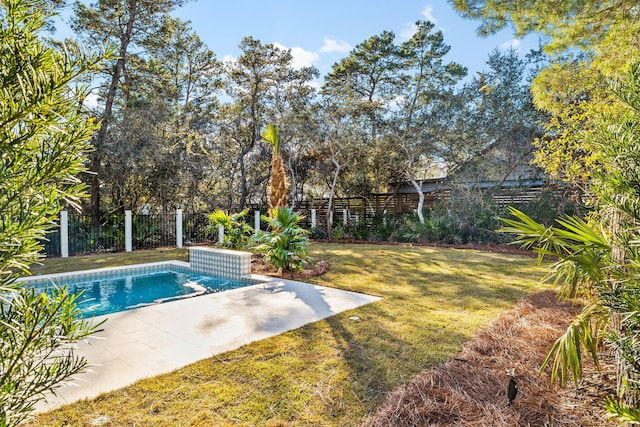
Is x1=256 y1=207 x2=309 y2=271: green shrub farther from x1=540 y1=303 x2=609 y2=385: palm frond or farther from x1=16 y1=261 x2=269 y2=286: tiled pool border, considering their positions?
x1=540 y1=303 x2=609 y2=385: palm frond

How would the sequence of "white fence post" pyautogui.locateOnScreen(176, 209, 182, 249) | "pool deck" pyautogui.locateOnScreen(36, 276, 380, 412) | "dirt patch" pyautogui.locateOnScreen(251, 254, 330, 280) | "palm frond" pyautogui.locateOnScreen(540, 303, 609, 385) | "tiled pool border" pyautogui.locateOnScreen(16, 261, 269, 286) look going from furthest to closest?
"white fence post" pyautogui.locateOnScreen(176, 209, 182, 249) → "dirt patch" pyautogui.locateOnScreen(251, 254, 330, 280) → "tiled pool border" pyautogui.locateOnScreen(16, 261, 269, 286) → "pool deck" pyautogui.locateOnScreen(36, 276, 380, 412) → "palm frond" pyautogui.locateOnScreen(540, 303, 609, 385)

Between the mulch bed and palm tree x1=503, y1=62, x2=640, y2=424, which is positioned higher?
palm tree x1=503, y1=62, x2=640, y2=424

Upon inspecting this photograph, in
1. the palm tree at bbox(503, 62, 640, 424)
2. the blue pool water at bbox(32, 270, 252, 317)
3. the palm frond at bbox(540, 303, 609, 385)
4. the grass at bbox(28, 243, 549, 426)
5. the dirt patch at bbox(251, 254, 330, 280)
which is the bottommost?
the blue pool water at bbox(32, 270, 252, 317)

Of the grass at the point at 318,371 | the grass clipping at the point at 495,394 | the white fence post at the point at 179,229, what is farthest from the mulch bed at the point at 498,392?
the white fence post at the point at 179,229

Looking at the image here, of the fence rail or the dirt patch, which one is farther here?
the fence rail

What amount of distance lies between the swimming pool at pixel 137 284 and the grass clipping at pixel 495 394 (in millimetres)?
5001

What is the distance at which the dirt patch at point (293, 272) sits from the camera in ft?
25.3

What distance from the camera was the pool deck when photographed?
3.21m

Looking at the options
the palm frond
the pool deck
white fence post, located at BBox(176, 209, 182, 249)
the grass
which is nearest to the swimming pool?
the pool deck

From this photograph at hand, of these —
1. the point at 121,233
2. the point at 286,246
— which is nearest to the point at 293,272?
the point at 286,246

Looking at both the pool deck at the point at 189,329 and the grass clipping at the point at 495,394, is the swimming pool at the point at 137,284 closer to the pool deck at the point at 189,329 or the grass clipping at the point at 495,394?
the pool deck at the point at 189,329

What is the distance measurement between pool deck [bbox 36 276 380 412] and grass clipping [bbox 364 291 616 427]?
1.93 metres

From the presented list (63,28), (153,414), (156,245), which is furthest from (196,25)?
(153,414)

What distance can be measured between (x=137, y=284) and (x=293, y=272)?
3601 mm
